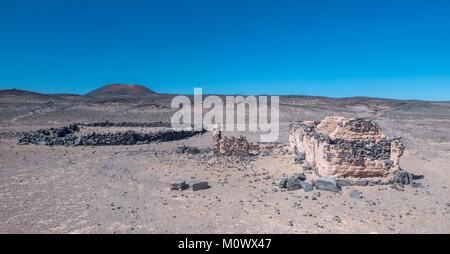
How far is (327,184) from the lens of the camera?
1226cm

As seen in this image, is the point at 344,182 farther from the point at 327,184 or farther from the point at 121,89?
the point at 121,89

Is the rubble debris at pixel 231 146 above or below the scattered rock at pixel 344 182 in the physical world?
above

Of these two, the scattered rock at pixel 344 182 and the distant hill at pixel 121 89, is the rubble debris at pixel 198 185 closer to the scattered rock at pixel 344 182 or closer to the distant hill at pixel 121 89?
the scattered rock at pixel 344 182

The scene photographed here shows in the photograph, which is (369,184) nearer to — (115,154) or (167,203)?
(167,203)

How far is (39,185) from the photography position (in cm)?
1308

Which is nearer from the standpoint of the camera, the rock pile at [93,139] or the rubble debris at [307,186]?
the rubble debris at [307,186]

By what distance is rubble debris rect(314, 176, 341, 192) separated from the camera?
12.1m

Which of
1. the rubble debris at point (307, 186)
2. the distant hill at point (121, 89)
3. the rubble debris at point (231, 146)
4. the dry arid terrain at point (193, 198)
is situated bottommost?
the dry arid terrain at point (193, 198)

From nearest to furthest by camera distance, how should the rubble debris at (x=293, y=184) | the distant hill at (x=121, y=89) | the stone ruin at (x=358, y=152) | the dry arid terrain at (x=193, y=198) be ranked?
the dry arid terrain at (x=193, y=198) → the rubble debris at (x=293, y=184) → the stone ruin at (x=358, y=152) → the distant hill at (x=121, y=89)

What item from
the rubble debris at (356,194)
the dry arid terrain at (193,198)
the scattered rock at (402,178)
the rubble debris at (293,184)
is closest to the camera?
the dry arid terrain at (193,198)

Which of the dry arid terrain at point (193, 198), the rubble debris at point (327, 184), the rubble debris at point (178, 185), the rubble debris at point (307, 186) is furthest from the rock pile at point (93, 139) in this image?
the rubble debris at point (327, 184)

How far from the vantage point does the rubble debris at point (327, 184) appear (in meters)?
12.1
